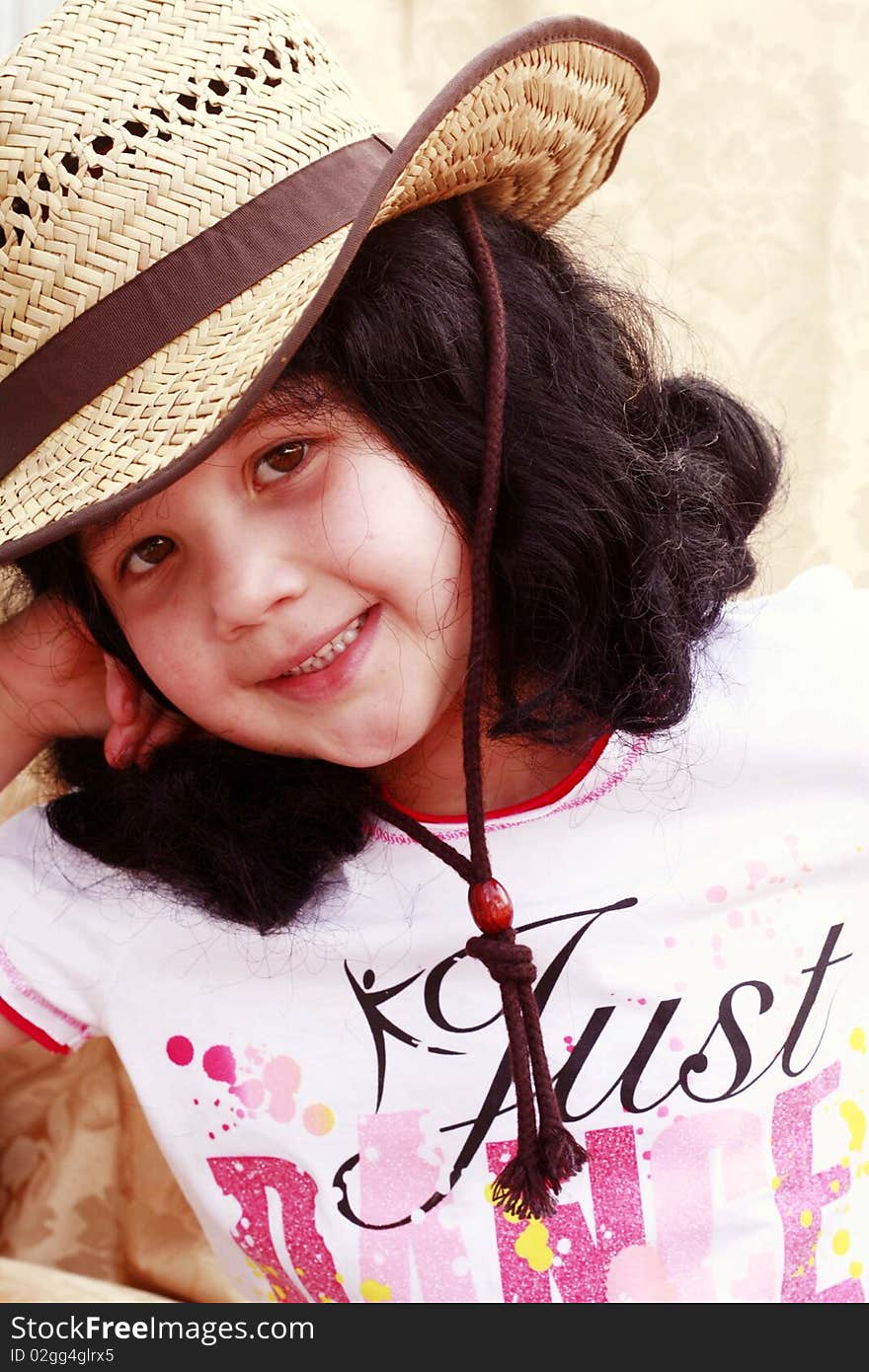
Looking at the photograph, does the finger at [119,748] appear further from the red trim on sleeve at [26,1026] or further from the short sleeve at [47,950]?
the red trim on sleeve at [26,1026]

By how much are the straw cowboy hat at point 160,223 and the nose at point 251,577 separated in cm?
10

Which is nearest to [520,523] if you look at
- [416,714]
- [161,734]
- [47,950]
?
[416,714]

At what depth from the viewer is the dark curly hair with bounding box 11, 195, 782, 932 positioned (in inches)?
33.4

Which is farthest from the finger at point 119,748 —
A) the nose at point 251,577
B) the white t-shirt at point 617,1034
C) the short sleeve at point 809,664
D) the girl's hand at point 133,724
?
the short sleeve at point 809,664

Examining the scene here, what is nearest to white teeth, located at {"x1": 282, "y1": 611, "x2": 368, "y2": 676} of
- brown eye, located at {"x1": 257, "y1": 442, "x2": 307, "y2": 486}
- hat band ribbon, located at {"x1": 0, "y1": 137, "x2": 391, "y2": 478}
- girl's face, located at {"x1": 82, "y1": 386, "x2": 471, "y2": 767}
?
girl's face, located at {"x1": 82, "y1": 386, "x2": 471, "y2": 767}

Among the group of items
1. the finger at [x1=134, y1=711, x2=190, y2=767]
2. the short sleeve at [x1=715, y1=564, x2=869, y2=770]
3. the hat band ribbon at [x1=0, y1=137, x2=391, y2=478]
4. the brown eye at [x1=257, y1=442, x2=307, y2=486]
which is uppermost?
the hat band ribbon at [x1=0, y1=137, x2=391, y2=478]

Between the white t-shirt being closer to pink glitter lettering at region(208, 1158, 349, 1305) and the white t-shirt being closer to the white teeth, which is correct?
pink glitter lettering at region(208, 1158, 349, 1305)

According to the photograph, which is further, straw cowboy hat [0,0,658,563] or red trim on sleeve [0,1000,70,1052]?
red trim on sleeve [0,1000,70,1052]

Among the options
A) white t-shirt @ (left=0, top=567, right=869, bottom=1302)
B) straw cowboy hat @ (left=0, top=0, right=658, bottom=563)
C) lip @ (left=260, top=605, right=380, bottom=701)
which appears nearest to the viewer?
straw cowboy hat @ (left=0, top=0, right=658, bottom=563)

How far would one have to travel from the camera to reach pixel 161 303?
2.49 ft

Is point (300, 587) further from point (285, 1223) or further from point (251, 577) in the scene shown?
point (285, 1223)

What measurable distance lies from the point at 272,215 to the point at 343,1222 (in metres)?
0.73

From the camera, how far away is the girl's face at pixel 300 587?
0.80 meters

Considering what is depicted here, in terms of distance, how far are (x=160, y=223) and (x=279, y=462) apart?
0.16 metres
